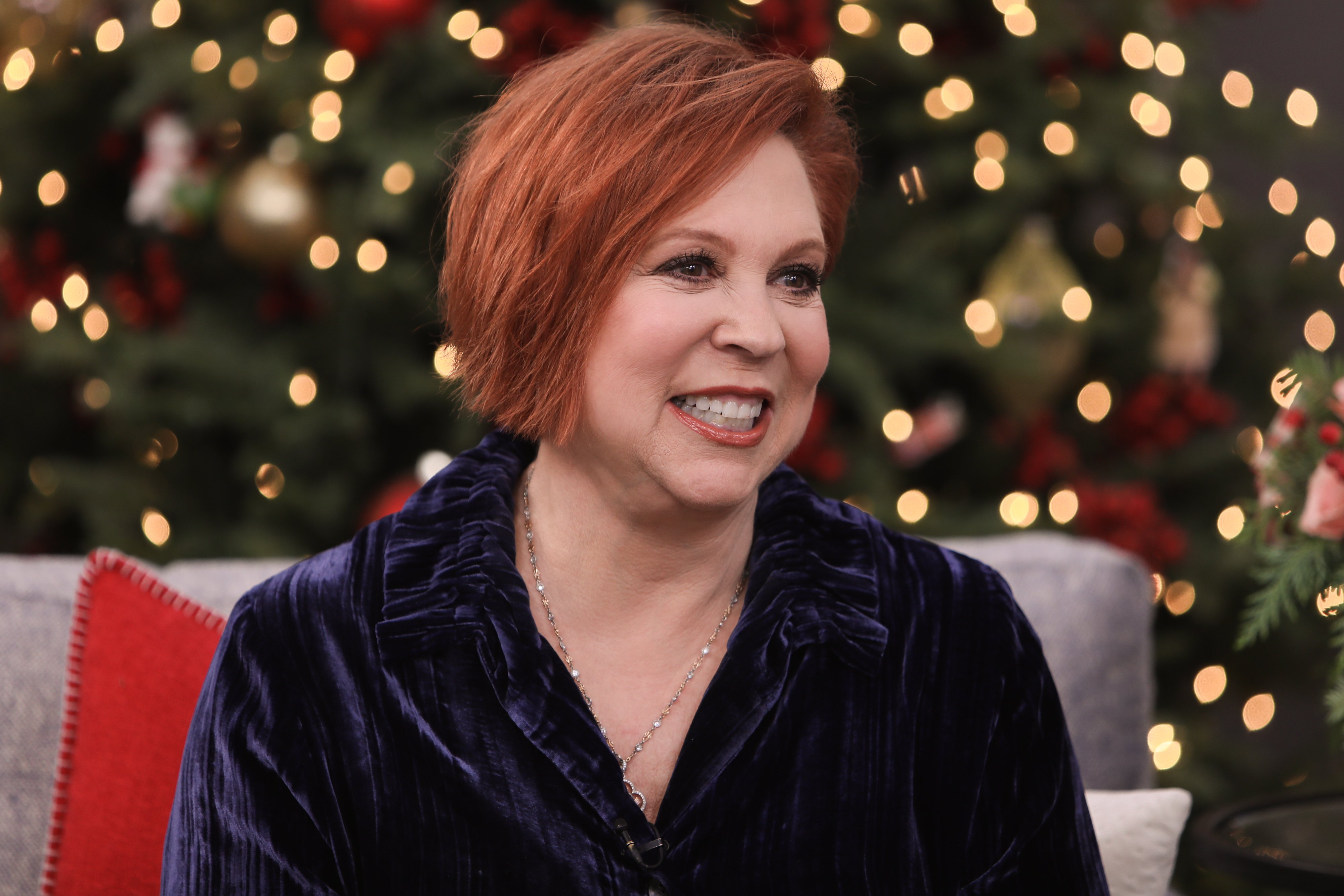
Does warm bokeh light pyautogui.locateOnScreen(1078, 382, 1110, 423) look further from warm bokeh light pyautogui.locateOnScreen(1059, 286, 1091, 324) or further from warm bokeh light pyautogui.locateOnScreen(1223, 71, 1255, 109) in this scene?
warm bokeh light pyautogui.locateOnScreen(1223, 71, 1255, 109)

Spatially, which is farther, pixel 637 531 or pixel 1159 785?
pixel 1159 785

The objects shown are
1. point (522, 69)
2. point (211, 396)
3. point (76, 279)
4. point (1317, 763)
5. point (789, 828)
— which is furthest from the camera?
point (1317, 763)

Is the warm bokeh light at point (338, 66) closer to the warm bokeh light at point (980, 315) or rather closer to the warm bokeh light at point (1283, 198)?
the warm bokeh light at point (980, 315)

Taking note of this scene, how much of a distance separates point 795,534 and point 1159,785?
167 centimetres

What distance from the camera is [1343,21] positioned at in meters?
3.59

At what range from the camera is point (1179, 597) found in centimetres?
265

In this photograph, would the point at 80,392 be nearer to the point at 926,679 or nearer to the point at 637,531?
the point at 637,531

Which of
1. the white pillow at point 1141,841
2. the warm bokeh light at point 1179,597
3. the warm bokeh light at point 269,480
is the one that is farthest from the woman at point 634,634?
the warm bokeh light at point 1179,597

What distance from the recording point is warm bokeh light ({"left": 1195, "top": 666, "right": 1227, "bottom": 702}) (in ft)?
9.08

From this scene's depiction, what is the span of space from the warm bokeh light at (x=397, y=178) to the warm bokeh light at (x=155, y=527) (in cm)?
86

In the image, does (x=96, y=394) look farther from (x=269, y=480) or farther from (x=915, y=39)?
(x=915, y=39)

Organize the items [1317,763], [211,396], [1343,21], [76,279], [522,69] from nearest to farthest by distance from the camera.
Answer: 1. [522,69]
2. [211,396]
3. [76,279]
4. [1317,763]
5. [1343,21]

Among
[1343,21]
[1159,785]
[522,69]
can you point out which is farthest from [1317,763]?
[522,69]

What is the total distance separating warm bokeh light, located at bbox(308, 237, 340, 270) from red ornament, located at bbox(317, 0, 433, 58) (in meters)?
0.36
